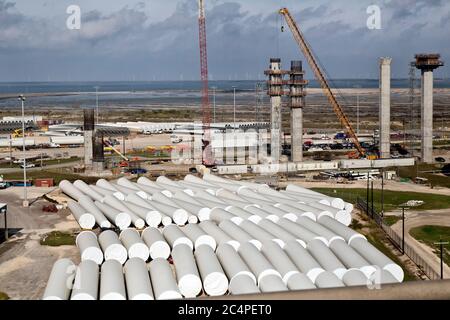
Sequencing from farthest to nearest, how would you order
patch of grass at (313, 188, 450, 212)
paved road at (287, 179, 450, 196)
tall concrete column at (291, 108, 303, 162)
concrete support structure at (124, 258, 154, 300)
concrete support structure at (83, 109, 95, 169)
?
tall concrete column at (291, 108, 303, 162)
concrete support structure at (83, 109, 95, 169)
paved road at (287, 179, 450, 196)
patch of grass at (313, 188, 450, 212)
concrete support structure at (124, 258, 154, 300)

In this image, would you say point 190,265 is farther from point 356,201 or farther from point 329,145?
point 329,145

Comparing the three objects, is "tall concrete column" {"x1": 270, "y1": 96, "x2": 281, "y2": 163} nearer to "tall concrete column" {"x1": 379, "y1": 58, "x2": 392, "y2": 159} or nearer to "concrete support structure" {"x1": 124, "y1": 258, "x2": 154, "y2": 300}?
"tall concrete column" {"x1": 379, "y1": 58, "x2": 392, "y2": 159}

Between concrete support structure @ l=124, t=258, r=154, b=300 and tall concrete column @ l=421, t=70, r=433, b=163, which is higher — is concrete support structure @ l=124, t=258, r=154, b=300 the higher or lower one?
the lower one

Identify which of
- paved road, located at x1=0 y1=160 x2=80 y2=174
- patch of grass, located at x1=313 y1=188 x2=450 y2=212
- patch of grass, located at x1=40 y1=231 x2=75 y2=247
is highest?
paved road, located at x1=0 y1=160 x2=80 y2=174

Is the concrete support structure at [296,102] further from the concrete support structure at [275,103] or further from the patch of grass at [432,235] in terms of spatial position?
the patch of grass at [432,235]

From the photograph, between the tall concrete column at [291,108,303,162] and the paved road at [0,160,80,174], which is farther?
the tall concrete column at [291,108,303,162]

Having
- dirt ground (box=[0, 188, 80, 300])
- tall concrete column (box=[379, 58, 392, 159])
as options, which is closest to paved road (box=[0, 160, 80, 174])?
dirt ground (box=[0, 188, 80, 300])

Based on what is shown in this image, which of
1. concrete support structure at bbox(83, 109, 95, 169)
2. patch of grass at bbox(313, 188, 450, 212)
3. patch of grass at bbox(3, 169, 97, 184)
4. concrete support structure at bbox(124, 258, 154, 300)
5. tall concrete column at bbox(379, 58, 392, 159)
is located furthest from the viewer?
tall concrete column at bbox(379, 58, 392, 159)
